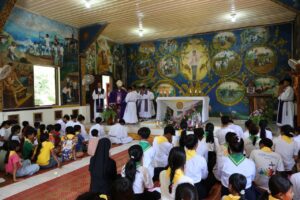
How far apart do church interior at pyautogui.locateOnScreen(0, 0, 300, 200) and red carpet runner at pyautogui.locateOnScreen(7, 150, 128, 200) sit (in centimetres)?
2

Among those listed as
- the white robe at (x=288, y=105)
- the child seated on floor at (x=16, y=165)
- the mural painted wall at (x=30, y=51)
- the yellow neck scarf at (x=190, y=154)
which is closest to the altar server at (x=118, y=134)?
the child seated on floor at (x=16, y=165)

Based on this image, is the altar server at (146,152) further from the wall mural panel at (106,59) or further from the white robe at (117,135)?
the wall mural panel at (106,59)

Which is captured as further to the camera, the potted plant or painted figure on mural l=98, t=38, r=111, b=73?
painted figure on mural l=98, t=38, r=111, b=73

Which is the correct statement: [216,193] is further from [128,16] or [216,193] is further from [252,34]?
[252,34]

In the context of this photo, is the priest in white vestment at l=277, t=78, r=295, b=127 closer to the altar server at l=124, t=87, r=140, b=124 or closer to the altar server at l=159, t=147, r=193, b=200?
the altar server at l=124, t=87, r=140, b=124

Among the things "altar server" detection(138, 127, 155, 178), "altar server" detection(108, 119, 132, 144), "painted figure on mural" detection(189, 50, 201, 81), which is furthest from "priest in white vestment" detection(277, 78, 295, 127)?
"altar server" detection(138, 127, 155, 178)

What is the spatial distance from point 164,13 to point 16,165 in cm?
Result: 764

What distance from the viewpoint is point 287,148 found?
4004 mm

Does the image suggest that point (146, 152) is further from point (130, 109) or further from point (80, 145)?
point (130, 109)

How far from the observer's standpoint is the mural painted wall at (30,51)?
8695 mm

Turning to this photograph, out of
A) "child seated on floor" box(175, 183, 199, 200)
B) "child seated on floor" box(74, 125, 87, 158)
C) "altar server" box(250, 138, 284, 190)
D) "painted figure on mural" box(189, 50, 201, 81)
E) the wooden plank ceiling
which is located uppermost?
the wooden plank ceiling

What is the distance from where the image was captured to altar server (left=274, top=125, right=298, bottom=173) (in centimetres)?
400

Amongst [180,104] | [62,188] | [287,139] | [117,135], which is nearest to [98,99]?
[117,135]

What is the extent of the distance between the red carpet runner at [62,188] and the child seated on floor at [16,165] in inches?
27.5
